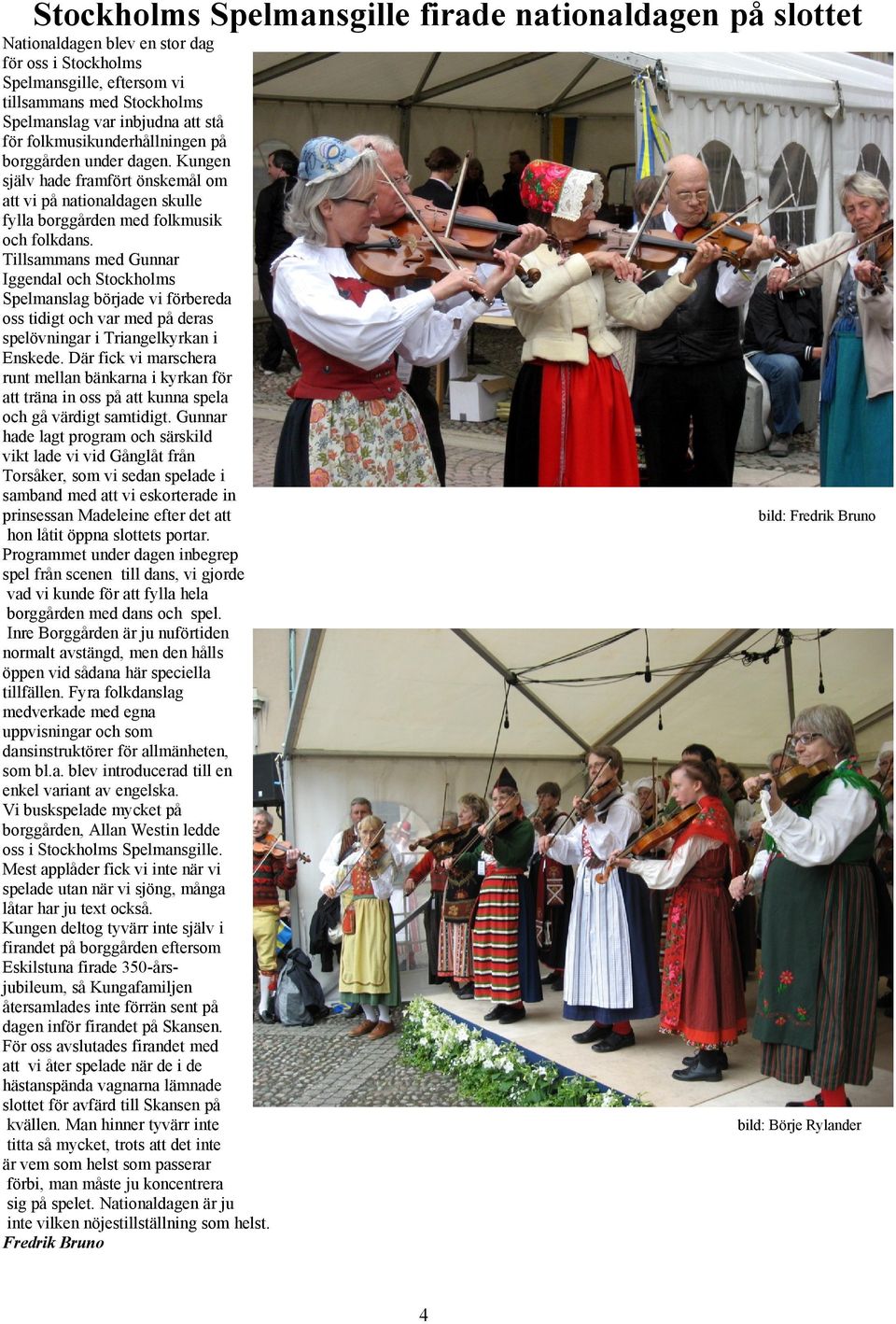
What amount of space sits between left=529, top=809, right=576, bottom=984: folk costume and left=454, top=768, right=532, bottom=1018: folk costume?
70cm

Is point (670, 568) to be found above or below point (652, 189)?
below

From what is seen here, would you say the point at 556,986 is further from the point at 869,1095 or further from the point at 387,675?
the point at 869,1095

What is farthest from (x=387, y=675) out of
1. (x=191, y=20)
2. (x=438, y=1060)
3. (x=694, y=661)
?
(x=191, y=20)

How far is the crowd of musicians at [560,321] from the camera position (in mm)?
3037

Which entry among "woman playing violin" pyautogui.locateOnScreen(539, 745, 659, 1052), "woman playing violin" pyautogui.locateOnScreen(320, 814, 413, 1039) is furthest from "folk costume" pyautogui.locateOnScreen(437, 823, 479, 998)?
"woman playing violin" pyautogui.locateOnScreen(539, 745, 659, 1052)

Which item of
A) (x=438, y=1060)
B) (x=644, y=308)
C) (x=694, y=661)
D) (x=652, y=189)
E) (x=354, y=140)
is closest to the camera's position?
(x=354, y=140)

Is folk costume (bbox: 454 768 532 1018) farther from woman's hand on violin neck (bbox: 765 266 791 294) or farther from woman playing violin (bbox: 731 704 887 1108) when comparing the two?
woman's hand on violin neck (bbox: 765 266 791 294)

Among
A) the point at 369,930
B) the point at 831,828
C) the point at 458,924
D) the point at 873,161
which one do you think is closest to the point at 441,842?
the point at 458,924

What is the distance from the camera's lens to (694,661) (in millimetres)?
5215

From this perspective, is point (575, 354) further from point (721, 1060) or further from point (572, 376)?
point (721, 1060)

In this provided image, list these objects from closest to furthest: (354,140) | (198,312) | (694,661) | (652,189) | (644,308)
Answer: (198,312) → (354,140) → (644,308) → (652,189) → (694,661)

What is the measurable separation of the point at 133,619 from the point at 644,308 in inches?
62.5

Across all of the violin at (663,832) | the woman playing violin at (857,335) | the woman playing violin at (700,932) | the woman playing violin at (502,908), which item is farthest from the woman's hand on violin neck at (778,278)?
the woman playing violin at (502,908)

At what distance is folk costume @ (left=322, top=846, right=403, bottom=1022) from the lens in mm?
5066
